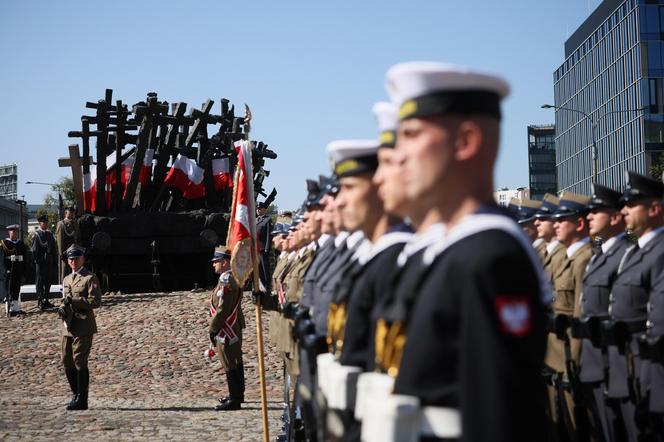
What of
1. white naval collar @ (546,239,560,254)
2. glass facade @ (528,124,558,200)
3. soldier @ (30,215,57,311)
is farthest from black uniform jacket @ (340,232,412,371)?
glass facade @ (528,124,558,200)

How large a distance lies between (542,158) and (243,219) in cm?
12960

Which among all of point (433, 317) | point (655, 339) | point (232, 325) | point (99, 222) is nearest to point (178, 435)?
point (232, 325)

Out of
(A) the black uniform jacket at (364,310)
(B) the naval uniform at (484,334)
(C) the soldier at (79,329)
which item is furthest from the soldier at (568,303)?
(C) the soldier at (79,329)

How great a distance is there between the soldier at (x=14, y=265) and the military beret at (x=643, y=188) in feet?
62.7

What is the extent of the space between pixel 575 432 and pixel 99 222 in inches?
785

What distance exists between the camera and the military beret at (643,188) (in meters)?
7.48

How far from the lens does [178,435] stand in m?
12.3

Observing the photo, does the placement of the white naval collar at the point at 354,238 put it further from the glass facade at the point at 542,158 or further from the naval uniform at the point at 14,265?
the glass facade at the point at 542,158

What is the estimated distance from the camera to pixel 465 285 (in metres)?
3.04

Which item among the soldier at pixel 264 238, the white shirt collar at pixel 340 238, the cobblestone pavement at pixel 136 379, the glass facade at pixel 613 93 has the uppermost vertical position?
the glass facade at pixel 613 93

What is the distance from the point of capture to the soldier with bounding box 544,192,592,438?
8.60 meters

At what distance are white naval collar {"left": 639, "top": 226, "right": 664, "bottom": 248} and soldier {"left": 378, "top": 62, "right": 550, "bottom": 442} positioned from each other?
14.1 ft

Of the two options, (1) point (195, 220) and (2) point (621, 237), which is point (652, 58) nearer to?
(1) point (195, 220)

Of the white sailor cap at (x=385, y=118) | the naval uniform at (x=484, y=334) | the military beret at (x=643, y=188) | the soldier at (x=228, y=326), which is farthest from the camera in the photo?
the soldier at (x=228, y=326)
